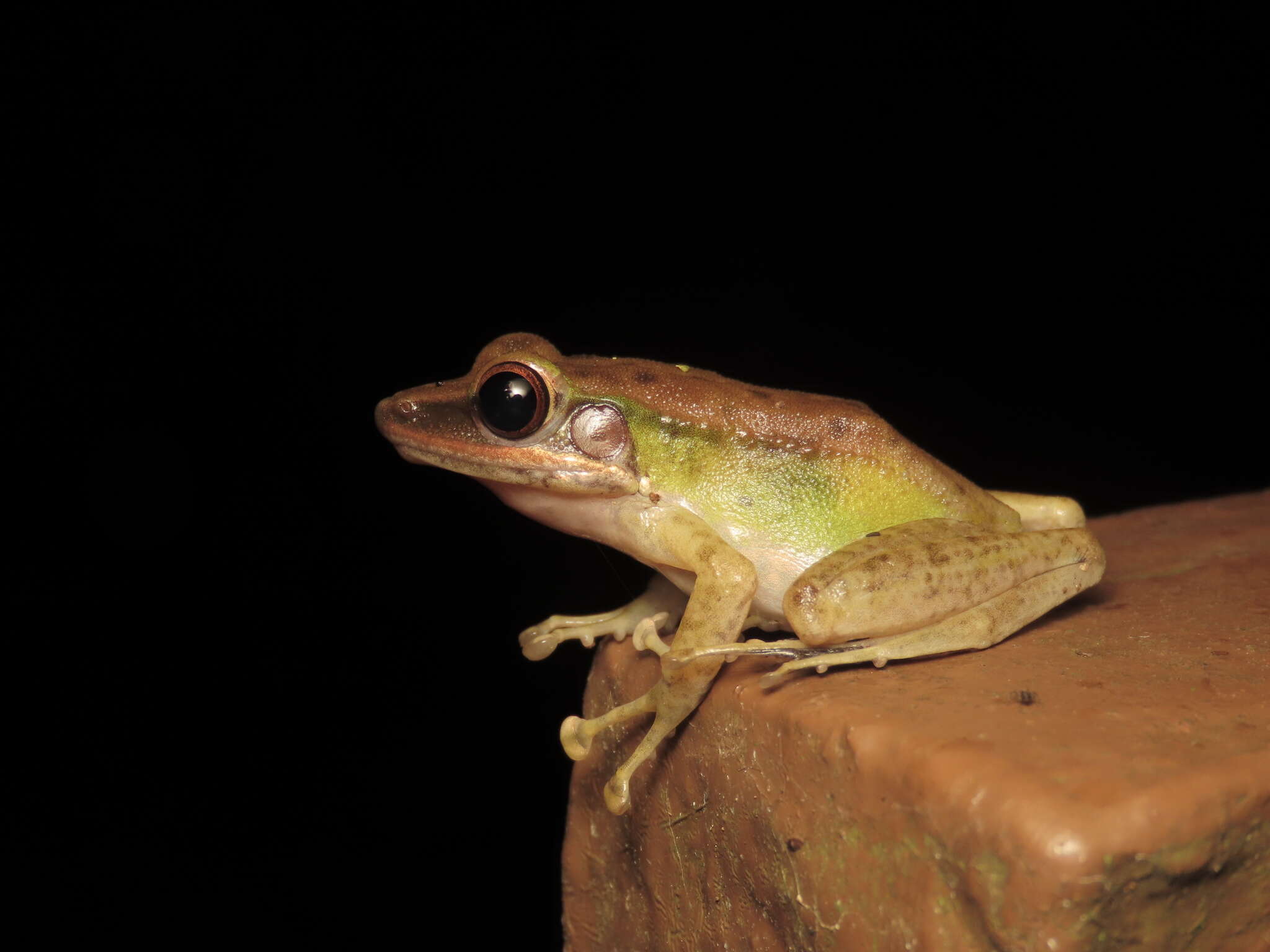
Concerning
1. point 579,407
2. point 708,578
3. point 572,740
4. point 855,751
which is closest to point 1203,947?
point 855,751

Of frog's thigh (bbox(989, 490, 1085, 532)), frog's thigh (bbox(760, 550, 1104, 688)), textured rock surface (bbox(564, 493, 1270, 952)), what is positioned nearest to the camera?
textured rock surface (bbox(564, 493, 1270, 952))

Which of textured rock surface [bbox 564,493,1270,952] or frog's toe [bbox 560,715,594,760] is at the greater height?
textured rock surface [bbox 564,493,1270,952]

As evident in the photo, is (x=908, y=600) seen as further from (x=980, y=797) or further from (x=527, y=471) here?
(x=527, y=471)

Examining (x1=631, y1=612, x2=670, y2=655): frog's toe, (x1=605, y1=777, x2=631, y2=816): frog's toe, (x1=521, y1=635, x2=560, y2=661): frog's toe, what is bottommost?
(x1=521, y1=635, x2=560, y2=661): frog's toe

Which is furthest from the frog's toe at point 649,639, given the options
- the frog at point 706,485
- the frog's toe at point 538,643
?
the frog's toe at point 538,643

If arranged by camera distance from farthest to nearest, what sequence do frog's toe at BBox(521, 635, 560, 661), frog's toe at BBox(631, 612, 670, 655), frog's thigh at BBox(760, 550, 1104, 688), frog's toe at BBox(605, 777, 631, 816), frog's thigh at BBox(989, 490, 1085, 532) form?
1. frog's toe at BBox(521, 635, 560, 661)
2. frog's thigh at BBox(989, 490, 1085, 532)
3. frog's toe at BBox(631, 612, 670, 655)
4. frog's toe at BBox(605, 777, 631, 816)
5. frog's thigh at BBox(760, 550, 1104, 688)

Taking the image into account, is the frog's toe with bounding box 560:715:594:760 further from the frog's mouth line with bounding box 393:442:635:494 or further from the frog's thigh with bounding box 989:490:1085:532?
the frog's thigh with bounding box 989:490:1085:532

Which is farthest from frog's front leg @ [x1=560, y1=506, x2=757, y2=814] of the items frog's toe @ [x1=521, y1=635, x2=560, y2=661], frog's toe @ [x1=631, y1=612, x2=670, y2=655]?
frog's toe @ [x1=521, y1=635, x2=560, y2=661]
